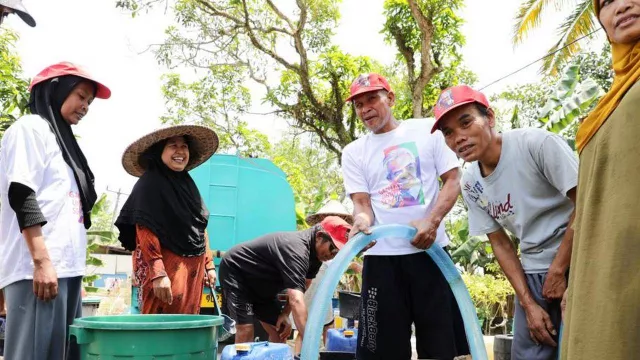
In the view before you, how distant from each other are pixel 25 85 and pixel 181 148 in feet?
19.3

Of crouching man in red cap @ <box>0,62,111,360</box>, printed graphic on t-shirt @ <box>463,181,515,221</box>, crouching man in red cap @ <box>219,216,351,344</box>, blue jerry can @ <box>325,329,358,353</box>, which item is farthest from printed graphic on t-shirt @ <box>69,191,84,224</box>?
blue jerry can @ <box>325,329,358,353</box>

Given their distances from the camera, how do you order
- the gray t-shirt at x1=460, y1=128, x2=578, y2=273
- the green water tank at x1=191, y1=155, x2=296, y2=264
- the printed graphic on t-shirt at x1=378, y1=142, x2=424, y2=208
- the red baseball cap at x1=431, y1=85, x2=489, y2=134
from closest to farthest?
the gray t-shirt at x1=460, y1=128, x2=578, y2=273
the red baseball cap at x1=431, y1=85, x2=489, y2=134
the printed graphic on t-shirt at x1=378, y1=142, x2=424, y2=208
the green water tank at x1=191, y1=155, x2=296, y2=264

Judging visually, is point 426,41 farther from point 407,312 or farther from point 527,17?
point 407,312

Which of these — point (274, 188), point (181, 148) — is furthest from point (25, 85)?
point (181, 148)

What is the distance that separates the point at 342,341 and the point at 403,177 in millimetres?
1906

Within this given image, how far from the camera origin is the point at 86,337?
1.99 metres

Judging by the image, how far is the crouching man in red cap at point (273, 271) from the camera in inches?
147

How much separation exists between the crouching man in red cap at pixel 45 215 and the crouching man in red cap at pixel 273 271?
1.53 m

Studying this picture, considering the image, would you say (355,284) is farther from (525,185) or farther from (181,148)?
(525,185)

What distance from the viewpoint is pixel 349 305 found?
219 inches

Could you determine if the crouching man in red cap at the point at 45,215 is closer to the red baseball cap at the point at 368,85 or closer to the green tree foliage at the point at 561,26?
the red baseball cap at the point at 368,85

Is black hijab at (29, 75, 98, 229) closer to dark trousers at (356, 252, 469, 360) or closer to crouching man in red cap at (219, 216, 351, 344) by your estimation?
dark trousers at (356, 252, 469, 360)

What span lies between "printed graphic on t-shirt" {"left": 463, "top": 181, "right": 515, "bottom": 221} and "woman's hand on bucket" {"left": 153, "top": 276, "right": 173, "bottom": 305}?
63.0 inches

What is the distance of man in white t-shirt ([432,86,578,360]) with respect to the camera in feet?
6.97
